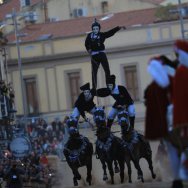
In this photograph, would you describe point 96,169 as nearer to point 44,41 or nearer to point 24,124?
point 24,124

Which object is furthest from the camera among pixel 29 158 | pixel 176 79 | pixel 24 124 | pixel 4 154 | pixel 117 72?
pixel 117 72

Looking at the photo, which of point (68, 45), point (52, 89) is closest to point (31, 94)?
point (52, 89)

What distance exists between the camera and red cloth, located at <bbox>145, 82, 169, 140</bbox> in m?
13.9

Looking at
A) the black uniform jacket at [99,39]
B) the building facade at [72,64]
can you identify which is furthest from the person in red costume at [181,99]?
the building facade at [72,64]

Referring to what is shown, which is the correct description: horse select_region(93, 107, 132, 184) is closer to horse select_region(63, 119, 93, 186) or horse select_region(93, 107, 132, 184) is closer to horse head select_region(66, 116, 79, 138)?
horse select_region(63, 119, 93, 186)

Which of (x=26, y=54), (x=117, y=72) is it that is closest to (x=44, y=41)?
(x=26, y=54)

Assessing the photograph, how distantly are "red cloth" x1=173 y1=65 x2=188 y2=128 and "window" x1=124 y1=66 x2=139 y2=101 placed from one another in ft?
165

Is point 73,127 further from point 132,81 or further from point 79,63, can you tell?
point 79,63

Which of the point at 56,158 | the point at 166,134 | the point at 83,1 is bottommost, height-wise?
the point at 56,158

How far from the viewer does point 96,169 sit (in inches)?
1289

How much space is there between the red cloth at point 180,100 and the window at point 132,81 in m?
50.3

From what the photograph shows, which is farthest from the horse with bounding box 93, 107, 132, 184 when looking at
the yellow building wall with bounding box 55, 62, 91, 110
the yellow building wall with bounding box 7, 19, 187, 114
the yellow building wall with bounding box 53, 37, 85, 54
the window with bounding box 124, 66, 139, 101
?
the yellow building wall with bounding box 53, 37, 85, 54

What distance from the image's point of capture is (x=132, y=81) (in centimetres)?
6425

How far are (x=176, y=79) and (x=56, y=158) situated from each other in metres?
30.3
